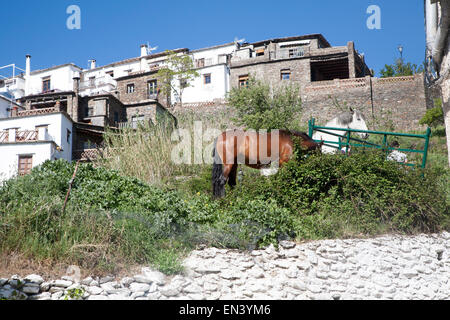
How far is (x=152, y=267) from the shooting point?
488cm

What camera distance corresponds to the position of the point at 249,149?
7.86 metres

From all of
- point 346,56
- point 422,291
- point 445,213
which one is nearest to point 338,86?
point 346,56

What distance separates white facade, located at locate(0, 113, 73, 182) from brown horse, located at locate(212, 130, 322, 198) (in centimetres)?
818

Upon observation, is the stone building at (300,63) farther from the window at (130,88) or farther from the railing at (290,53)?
the window at (130,88)

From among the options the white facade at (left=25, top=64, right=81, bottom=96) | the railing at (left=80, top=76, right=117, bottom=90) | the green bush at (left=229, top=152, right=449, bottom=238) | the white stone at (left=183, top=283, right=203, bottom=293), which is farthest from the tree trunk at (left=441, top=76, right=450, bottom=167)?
the white facade at (left=25, top=64, right=81, bottom=96)

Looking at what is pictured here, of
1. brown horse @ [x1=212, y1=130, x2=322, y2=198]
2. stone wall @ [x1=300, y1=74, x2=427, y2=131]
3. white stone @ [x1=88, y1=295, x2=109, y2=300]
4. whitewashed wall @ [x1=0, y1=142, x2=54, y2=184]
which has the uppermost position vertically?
stone wall @ [x1=300, y1=74, x2=427, y2=131]

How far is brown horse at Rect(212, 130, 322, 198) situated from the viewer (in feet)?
25.4

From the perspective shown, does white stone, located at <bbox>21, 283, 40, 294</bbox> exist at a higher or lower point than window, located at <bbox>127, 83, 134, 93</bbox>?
lower

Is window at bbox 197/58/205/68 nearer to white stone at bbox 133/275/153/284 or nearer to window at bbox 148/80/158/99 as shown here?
window at bbox 148/80/158/99

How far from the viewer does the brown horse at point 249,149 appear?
774 centimetres

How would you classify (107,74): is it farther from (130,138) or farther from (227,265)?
(227,265)

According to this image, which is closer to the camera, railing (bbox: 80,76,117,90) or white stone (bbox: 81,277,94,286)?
white stone (bbox: 81,277,94,286)

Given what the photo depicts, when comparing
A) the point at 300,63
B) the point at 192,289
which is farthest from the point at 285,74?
the point at 192,289
